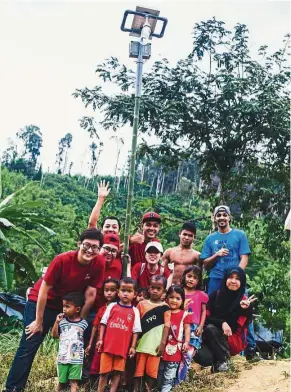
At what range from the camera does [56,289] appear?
3.80m

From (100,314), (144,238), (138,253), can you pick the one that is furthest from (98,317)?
(144,238)

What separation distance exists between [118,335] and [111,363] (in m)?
0.23

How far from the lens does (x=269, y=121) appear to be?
8.10 m

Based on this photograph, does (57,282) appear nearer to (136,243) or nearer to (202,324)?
(136,243)

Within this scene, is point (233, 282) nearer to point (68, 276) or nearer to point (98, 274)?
point (98, 274)

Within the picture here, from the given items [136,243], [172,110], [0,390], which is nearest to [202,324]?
[136,243]

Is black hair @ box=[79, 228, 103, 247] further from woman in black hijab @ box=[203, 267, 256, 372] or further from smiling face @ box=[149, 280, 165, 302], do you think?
woman in black hijab @ box=[203, 267, 256, 372]

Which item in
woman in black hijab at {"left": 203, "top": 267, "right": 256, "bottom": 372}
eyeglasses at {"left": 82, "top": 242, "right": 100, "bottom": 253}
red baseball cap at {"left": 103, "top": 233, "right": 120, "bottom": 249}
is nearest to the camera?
eyeglasses at {"left": 82, "top": 242, "right": 100, "bottom": 253}

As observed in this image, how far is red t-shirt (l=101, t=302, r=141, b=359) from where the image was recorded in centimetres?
367

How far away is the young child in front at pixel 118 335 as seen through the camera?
3676 millimetres

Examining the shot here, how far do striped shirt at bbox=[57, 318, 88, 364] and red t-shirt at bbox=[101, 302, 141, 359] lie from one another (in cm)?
22

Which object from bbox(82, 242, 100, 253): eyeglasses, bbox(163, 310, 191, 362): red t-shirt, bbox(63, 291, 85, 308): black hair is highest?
bbox(82, 242, 100, 253): eyeglasses

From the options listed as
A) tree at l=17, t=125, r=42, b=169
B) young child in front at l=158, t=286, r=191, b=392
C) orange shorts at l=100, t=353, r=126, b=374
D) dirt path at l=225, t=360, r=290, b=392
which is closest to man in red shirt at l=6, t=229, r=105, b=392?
orange shorts at l=100, t=353, r=126, b=374

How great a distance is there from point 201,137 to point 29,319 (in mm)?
5690
